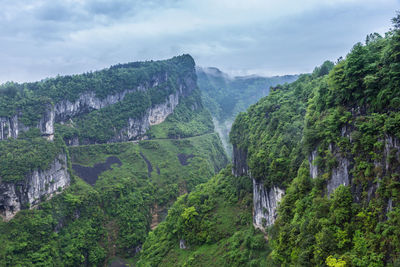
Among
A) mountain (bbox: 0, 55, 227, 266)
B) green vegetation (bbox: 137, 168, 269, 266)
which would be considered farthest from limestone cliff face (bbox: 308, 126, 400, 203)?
mountain (bbox: 0, 55, 227, 266)

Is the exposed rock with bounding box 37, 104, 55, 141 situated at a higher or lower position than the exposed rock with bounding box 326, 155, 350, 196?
higher

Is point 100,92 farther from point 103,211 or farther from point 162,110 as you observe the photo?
point 103,211

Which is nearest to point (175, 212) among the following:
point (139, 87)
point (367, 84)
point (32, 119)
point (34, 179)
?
point (34, 179)

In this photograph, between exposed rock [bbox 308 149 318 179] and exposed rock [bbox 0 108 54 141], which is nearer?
exposed rock [bbox 308 149 318 179]

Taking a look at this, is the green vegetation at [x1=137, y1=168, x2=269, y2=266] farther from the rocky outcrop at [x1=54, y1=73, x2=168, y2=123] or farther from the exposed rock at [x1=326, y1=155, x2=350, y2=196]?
the rocky outcrop at [x1=54, y1=73, x2=168, y2=123]

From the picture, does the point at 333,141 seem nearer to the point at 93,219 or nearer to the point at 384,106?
the point at 384,106

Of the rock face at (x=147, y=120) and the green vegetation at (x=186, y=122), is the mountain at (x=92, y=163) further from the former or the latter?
the green vegetation at (x=186, y=122)

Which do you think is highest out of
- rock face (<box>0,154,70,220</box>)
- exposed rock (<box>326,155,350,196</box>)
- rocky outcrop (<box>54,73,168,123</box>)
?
rocky outcrop (<box>54,73,168,123</box>)
